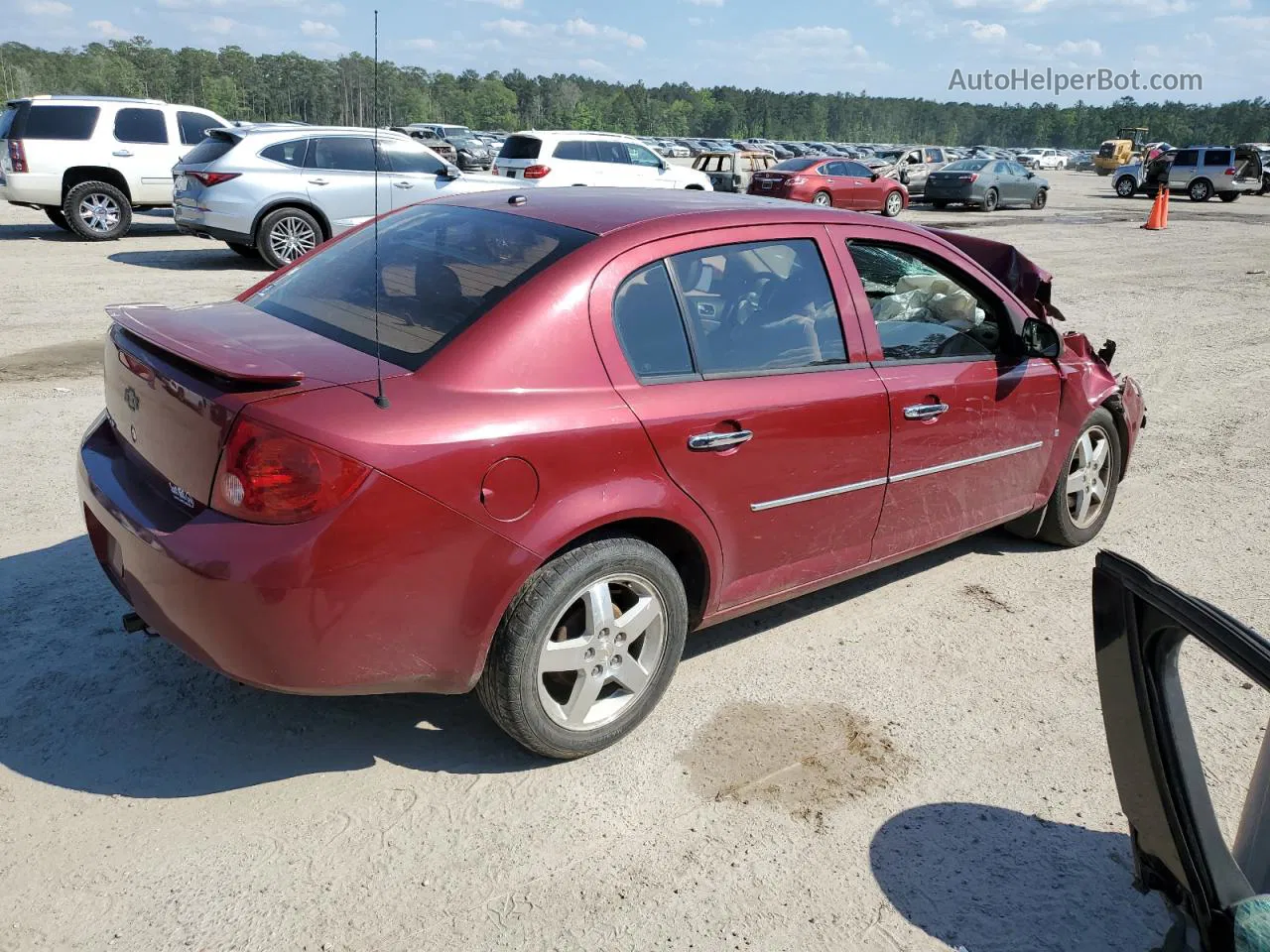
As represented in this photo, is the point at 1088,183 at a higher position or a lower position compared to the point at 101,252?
higher

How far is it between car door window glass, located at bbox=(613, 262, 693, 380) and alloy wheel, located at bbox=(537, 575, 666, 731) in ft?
2.15

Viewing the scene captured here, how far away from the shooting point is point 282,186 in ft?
41.6

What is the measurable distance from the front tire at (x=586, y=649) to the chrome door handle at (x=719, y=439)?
13.8 inches

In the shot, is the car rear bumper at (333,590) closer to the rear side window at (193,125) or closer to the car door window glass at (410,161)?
the car door window glass at (410,161)

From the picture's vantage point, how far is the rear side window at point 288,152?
1277 centimetres

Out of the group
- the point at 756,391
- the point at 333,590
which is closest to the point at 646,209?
the point at 756,391

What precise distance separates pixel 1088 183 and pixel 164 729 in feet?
167

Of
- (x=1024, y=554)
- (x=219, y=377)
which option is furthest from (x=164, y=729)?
(x=1024, y=554)

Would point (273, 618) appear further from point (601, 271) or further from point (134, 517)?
point (601, 271)

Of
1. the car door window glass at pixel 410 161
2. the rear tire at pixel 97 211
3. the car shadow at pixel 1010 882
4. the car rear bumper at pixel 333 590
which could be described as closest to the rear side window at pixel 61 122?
the rear tire at pixel 97 211

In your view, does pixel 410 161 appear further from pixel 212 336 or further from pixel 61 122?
pixel 212 336

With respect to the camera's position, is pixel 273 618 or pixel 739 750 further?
pixel 739 750

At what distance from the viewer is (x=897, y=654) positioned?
4000 mm

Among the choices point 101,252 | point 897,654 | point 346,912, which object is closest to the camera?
point 346,912
